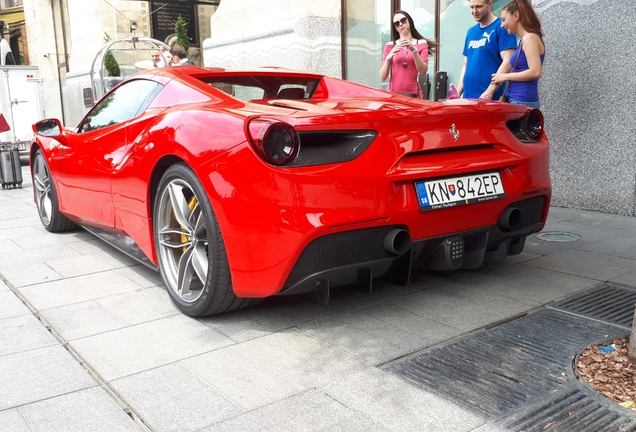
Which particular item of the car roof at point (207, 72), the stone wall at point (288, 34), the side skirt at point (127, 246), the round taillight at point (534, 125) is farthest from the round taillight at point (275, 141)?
the stone wall at point (288, 34)

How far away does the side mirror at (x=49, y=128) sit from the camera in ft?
16.9

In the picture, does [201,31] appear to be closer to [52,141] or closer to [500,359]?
[52,141]

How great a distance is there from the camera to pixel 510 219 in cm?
343

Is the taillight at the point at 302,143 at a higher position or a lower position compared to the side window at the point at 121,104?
lower

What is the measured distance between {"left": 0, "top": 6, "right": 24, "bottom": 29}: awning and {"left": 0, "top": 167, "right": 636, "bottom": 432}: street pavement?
28072mm

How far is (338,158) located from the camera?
2857mm

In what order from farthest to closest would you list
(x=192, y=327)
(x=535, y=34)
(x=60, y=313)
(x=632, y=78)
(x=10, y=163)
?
(x=10, y=163), (x=632, y=78), (x=535, y=34), (x=60, y=313), (x=192, y=327)

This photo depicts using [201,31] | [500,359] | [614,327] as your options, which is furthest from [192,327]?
[201,31]

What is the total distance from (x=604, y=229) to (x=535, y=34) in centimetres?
Answer: 172

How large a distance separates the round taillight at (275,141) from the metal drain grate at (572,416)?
54.7 inches

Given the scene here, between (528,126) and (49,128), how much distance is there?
12.5 feet

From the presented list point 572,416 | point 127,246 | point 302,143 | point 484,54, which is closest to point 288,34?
point 484,54

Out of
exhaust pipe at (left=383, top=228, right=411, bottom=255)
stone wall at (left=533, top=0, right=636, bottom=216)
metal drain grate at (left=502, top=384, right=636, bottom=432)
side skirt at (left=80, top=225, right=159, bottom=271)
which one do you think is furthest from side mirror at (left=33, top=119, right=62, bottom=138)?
stone wall at (left=533, top=0, right=636, bottom=216)

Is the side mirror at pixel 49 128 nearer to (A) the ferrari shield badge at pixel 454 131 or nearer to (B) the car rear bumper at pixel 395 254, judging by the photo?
(B) the car rear bumper at pixel 395 254
